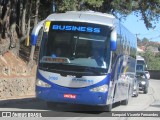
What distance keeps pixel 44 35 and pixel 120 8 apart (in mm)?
29298

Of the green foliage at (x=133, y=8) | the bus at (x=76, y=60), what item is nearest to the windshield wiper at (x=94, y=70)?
the bus at (x=76, y=60)

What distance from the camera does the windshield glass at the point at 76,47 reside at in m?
15.7

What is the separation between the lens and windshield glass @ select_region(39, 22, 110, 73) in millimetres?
15680

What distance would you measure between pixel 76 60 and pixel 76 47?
45 centimetres

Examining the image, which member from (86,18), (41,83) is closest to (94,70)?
(41,83)

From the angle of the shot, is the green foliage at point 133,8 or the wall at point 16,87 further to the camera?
the green foliage at point 133,8

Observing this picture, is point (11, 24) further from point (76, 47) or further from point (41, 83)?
point (76, 47)

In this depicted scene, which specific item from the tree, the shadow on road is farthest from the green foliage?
the shadow on road

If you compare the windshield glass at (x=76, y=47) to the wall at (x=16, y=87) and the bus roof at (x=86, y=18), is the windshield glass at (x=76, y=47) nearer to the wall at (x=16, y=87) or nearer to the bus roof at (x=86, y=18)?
the bus roof at (x=86, y=18)

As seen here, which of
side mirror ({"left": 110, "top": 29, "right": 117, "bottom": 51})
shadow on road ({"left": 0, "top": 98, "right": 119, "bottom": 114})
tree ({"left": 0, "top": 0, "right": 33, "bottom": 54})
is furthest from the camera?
tree ({"left": 0, "top": 0, "right": 33, "bottom": 54})

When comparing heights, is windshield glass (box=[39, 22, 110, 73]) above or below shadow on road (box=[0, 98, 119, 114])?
above

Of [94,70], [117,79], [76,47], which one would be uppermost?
[76,47]

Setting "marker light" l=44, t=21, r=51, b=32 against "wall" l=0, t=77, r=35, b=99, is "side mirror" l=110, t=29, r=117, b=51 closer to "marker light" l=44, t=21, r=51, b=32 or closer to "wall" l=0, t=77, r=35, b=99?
"marker light" l=44, t=21, r=51, b=32

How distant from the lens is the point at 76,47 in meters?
15.8
